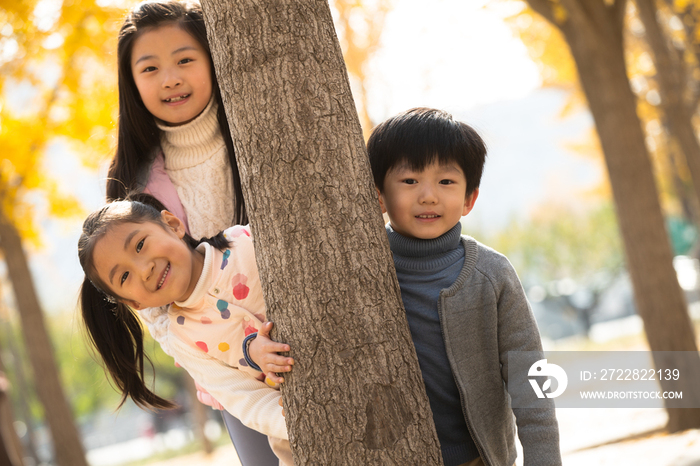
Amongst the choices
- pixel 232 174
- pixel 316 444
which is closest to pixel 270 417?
pixel 316 444

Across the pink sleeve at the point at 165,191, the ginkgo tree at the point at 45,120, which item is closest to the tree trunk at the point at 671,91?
the ginkgo tree at the point at 45,120

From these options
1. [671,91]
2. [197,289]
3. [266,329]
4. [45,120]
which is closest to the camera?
[266,329]

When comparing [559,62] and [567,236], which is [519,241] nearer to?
[567,236]

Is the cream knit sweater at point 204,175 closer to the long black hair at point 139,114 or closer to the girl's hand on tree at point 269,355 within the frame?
the long black hair at point 139,114

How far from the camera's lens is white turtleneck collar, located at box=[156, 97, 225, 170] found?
217cm

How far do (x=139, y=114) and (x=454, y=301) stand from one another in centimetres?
128

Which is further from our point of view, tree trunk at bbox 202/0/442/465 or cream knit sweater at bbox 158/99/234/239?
cream knit sweater at bbox 158/99/234/239

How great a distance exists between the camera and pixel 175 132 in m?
2.19

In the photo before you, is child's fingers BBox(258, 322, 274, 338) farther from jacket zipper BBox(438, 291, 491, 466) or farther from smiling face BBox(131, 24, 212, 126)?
smiling face BBox(131, 24, 212, 126)

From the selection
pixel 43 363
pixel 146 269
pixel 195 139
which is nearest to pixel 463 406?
pixel 146 269

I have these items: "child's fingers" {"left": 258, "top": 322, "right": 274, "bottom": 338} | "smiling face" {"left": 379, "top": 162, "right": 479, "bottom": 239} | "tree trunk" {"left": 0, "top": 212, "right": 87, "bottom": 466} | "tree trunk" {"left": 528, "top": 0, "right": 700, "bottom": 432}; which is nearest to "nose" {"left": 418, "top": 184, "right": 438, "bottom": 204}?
"smiling face" {"left": 379, "top": 162, "right": 479, "bottom": 239}

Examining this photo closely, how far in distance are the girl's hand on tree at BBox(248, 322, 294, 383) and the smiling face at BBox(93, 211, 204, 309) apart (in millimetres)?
336

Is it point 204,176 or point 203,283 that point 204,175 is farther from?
point 203,283

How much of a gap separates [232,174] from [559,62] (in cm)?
770
